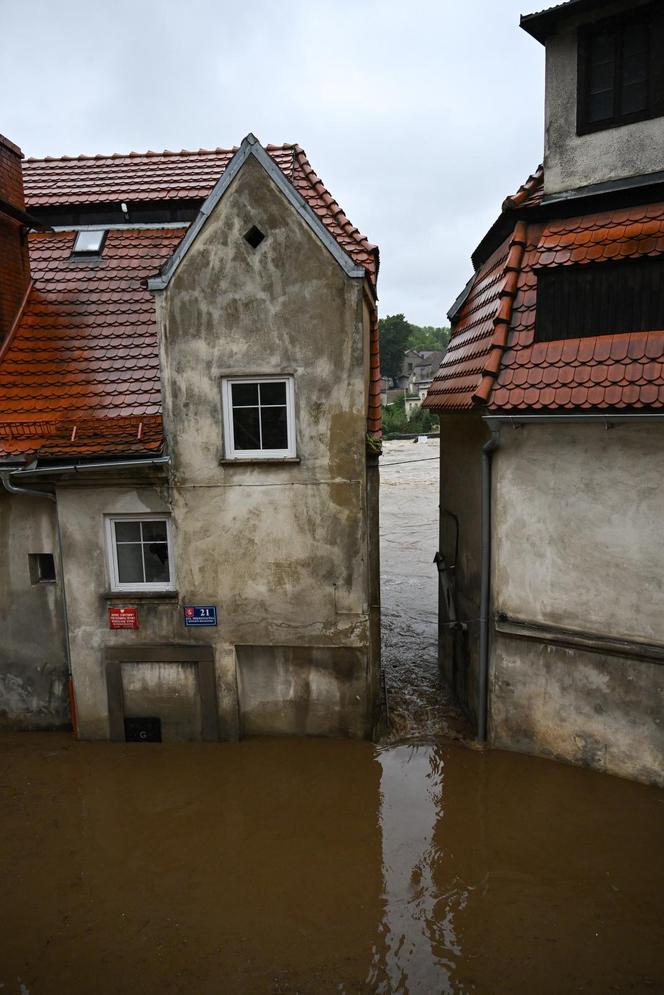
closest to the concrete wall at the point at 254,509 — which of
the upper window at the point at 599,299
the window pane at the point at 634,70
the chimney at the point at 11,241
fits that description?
the upper window at the point at 599,299

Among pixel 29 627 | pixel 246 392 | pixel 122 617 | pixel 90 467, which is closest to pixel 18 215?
pixel 90 467

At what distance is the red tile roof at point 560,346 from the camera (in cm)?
803

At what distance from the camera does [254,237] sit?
8.84 m

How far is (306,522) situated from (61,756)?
4.93 m

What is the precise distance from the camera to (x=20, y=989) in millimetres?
6012

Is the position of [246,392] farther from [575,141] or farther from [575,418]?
[575,141]

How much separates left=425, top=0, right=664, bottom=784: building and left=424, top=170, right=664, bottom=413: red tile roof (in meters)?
0.03

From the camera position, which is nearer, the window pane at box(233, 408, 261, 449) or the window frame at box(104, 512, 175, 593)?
the window pane at box(233, 408, 261, 449)

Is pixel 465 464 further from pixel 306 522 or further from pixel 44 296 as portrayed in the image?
pixel 44 296

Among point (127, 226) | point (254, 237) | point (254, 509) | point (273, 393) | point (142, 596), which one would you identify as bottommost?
point (142, 596)

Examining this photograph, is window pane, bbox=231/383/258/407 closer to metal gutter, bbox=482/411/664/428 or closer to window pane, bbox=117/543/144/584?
window pane, bbox=117/543/144/584

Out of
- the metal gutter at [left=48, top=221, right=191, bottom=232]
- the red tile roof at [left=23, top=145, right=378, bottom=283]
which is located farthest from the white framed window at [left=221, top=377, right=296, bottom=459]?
the metal gutter at [left=48, top=221, right=191, bottom=232]

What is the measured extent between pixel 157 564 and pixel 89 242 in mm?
6215

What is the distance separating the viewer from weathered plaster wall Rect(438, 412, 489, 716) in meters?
10.3
